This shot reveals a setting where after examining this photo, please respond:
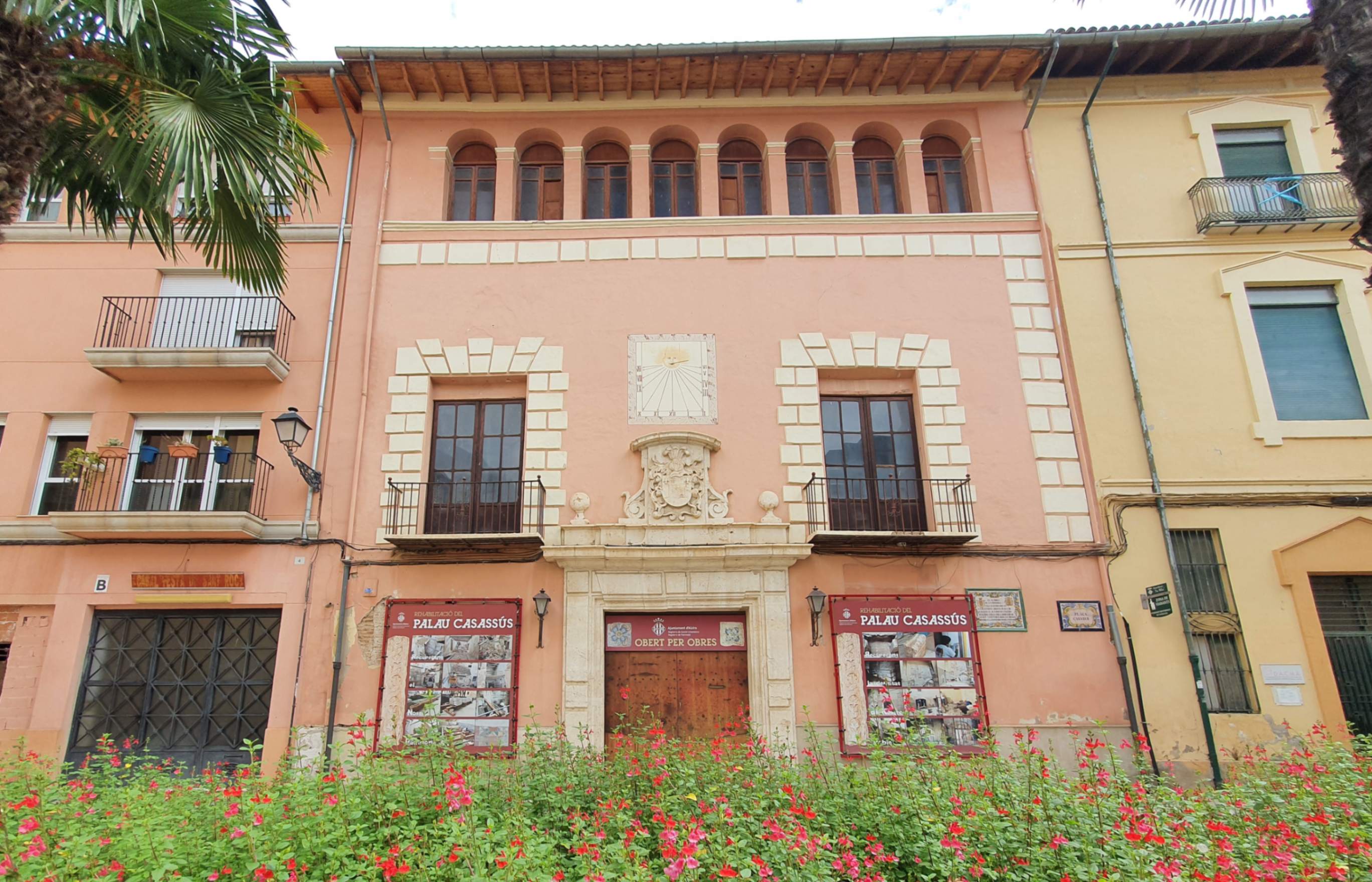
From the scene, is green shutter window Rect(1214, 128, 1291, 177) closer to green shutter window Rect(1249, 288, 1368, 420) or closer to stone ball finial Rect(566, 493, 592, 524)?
green shutter window Rect(1249, 288, 1368, 420)

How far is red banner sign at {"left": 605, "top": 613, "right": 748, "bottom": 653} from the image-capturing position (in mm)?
10289

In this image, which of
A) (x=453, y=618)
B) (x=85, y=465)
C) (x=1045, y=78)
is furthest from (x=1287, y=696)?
(x=85, y=465)

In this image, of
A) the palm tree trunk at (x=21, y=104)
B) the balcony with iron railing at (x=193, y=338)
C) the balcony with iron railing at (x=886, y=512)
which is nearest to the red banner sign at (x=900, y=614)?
the balcony with iron railing at (x=886, y=512)

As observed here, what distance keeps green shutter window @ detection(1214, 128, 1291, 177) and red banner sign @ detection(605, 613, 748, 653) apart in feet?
32.2

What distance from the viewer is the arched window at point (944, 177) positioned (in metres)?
12.4

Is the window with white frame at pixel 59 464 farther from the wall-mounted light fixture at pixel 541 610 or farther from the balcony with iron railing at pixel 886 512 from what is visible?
the balcony with iron railing at pixel 886 512

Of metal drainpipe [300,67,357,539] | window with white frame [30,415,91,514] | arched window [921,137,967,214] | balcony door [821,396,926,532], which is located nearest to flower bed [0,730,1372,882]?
balcony door [821,396,926,532]

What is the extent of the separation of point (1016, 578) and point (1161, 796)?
452 cm

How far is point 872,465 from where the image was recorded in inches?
435

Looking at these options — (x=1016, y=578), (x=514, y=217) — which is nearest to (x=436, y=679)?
(x=514, y=217)

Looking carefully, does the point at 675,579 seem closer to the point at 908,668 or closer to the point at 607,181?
the point at 908,668

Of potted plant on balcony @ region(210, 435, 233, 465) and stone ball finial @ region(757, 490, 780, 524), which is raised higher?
potted plant on balcony @ region(210, 435, 233, 465)

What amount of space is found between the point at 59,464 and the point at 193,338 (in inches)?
96.4

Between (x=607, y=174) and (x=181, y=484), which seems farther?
(x=607, y=174)
